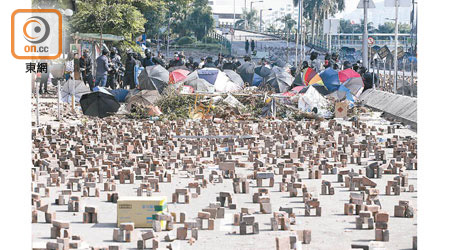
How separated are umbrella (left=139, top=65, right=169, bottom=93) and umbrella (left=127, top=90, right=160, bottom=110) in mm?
1452

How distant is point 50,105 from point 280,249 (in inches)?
782

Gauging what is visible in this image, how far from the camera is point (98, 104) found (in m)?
23.0

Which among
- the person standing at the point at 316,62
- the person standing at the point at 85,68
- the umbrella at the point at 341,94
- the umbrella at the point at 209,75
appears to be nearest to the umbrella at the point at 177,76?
the umbrella at the point at 209,75

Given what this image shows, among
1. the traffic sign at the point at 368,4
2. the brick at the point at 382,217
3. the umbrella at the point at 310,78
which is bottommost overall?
the brick at the point at 382,217

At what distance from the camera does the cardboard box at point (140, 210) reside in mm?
8750

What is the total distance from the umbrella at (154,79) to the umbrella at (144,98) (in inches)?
57.2

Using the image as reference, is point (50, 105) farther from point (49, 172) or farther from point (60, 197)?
point (60, 197)

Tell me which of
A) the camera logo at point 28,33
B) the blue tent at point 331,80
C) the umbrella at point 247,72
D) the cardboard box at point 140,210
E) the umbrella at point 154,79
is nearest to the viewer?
the camera logo at point 28,33

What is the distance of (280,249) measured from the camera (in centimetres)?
732

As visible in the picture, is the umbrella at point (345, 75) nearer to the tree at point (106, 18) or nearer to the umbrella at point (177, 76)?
the umbrella at point (177, 76)

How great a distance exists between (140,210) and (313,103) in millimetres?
15528

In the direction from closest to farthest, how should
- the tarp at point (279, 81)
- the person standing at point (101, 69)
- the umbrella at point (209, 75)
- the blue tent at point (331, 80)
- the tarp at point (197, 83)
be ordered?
the tarp at point (197, 83) < the umbrella at point (209, 75) < the blue tent at point (331, 80) < the person standing at point (101, 69) < the tarp at point (279, 81)

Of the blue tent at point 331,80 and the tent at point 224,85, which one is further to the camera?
the blue tent at point 331,80

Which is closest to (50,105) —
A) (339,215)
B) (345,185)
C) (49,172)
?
(49,172)
